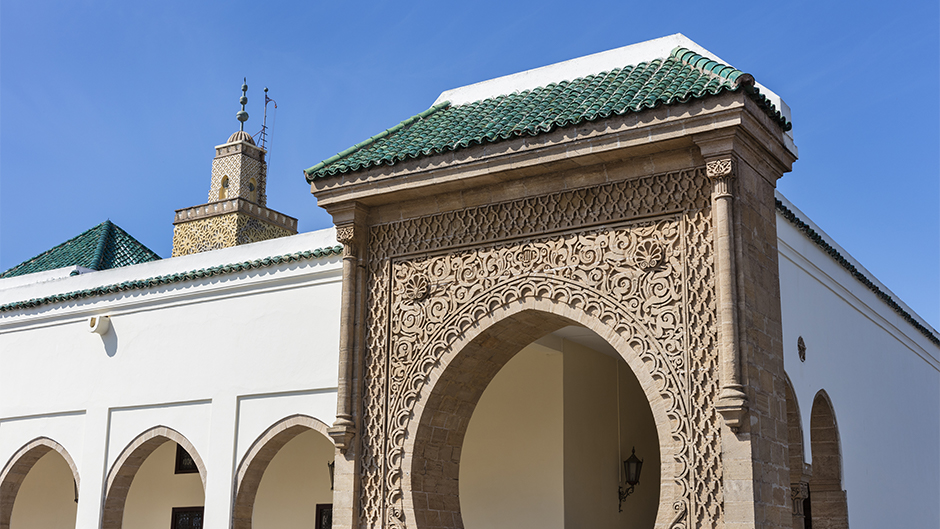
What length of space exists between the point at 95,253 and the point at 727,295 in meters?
8.71

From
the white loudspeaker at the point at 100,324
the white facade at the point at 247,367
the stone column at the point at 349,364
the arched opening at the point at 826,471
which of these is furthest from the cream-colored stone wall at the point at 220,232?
the arched opening at the point at 826,471

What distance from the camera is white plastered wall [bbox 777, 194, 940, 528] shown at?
24.6 feet

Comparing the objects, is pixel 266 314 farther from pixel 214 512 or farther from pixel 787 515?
pixel 787 515

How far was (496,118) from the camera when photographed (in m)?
7.25

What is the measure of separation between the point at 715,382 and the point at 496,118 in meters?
2.66

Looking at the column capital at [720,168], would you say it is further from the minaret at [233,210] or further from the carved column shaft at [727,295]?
the minaret at [233,210]

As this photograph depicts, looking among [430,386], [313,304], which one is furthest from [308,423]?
[430,386]

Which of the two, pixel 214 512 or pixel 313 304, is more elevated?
pixel 313 304

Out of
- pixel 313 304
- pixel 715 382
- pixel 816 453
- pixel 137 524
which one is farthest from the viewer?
pixel 137 524

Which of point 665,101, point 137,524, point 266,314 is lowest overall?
point 137,524

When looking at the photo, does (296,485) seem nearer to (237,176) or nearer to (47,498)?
(47,498)

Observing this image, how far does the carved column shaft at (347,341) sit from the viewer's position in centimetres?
702

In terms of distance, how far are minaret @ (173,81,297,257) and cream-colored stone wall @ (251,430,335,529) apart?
10.4 metres

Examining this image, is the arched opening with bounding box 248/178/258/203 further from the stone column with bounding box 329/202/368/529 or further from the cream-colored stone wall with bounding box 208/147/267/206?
the stone column with bounding box 329/202/368/529
